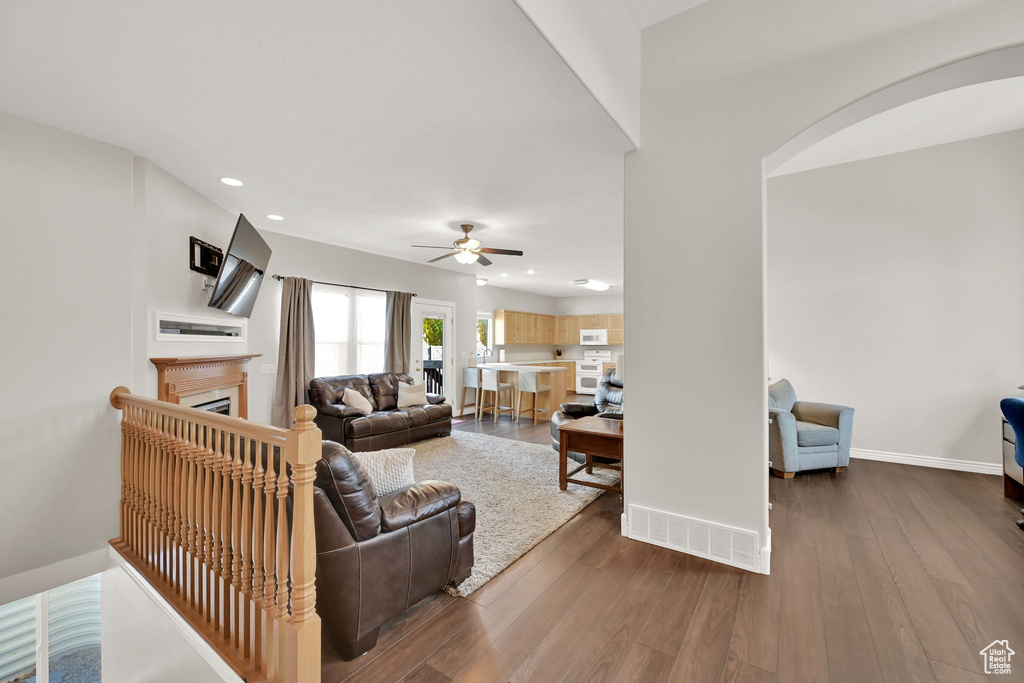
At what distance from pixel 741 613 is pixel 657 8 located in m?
3.50

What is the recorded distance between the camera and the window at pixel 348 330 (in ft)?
18.7

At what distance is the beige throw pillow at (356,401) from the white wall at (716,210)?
358 centimetres

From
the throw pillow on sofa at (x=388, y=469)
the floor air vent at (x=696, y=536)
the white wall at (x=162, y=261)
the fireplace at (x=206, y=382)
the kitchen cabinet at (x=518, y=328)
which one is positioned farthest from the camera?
the kitchen cabinet at (x=518, y=328)

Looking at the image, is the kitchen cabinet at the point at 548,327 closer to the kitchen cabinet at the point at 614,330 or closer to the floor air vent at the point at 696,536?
the kitchen cabinet at the point at 614,330

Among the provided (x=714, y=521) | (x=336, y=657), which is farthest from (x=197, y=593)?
(x=714, y=521)

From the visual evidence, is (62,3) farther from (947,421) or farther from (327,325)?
(947,421)

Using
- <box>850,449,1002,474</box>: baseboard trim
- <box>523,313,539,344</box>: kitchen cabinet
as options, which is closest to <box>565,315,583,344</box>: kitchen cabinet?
<box>523,313,539,344</box>: kitchen cabinet

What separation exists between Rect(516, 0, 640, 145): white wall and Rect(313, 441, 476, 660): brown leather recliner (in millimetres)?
2098

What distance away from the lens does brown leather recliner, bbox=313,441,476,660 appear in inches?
67.6

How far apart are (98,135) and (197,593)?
2.86 metres

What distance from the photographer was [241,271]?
12.1ft

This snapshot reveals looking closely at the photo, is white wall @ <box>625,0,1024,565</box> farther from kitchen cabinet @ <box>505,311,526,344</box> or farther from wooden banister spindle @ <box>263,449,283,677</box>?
kitchen cabinet @ <box>505,311,526,344</box>

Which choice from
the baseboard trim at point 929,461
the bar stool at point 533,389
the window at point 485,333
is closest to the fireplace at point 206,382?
the bar stool at point 533,389
